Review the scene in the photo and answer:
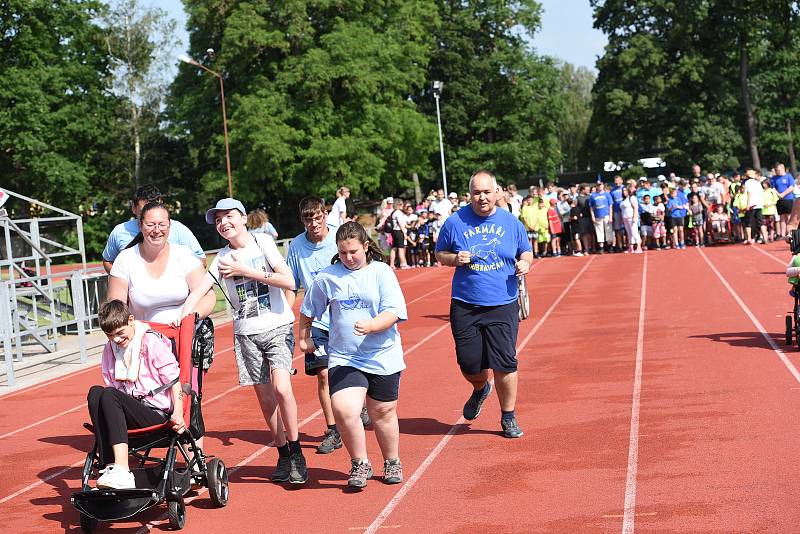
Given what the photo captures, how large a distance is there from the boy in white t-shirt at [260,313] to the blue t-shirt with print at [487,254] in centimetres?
153

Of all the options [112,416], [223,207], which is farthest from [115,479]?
[223,207]

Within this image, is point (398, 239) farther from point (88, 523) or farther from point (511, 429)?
point (88, 523)

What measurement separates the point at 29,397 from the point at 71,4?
40.4 m

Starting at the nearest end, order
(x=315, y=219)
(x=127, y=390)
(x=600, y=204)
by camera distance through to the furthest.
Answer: (x=127, y=390), (x=315, y=219), (x=600, y=204)

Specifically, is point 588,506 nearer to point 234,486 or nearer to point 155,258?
point 234,486

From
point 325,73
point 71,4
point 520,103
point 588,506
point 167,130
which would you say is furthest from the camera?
point 520,103

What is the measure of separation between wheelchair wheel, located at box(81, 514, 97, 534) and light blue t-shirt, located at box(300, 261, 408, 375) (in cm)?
171

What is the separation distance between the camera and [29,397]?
1302cm

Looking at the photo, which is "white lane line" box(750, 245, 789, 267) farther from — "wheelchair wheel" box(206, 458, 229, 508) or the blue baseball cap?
"wheelchair wheel" box(206, 458, 229, 508)

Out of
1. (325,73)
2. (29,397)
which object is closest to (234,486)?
(29,397)

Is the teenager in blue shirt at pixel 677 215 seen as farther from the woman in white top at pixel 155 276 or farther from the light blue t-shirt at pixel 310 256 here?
the woman in white top at pixel 155 276

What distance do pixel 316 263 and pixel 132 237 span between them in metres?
1.68

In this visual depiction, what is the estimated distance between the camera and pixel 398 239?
29.9 meters

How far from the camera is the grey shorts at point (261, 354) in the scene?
24.8 ft
